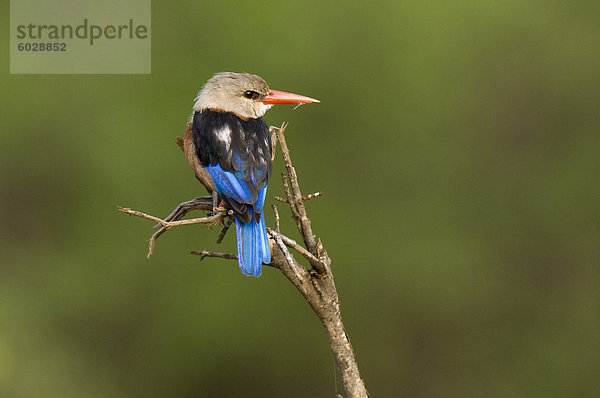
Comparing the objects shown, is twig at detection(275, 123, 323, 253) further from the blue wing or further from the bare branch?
the blue wing

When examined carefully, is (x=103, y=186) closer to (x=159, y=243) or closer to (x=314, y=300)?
(x=159, y=243)

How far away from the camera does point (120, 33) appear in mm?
4359

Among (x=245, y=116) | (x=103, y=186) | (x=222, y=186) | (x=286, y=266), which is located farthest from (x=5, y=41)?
(x=286, y=266)

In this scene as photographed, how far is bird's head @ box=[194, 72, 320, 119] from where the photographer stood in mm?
2910

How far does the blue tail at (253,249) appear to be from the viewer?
Result: 7.64ft

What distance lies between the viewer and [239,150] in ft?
8.77

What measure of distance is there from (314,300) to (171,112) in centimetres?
246
